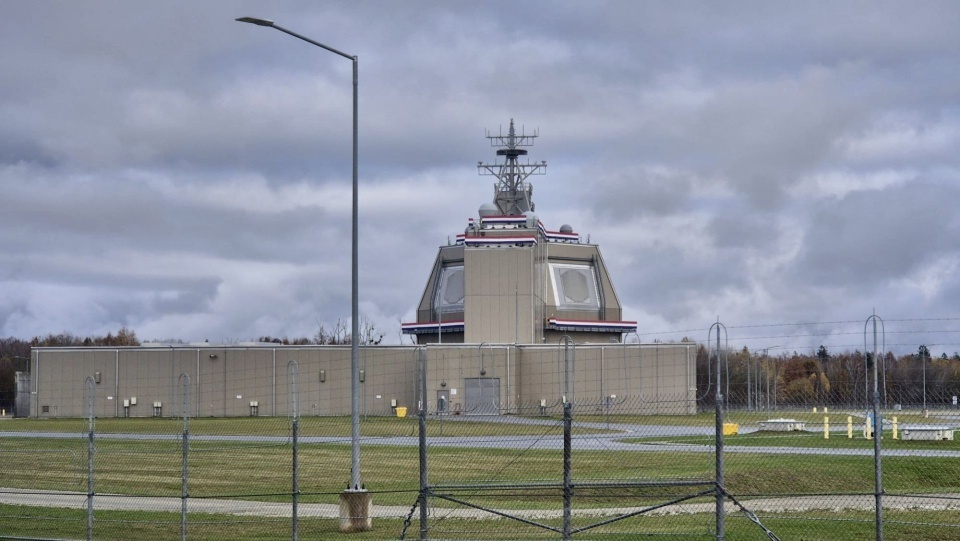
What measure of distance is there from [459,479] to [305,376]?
158ft

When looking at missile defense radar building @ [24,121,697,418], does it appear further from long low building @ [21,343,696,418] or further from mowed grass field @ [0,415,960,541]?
mowed grass field @ [0,415,960,541]

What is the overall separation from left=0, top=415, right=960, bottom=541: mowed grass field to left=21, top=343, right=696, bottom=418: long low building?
2560cm

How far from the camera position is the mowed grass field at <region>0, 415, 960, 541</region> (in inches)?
924

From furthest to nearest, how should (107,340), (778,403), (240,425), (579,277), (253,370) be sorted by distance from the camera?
(107,340), (579,277), (253,370), (240,425), (778,403)

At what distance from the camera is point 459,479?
113ft

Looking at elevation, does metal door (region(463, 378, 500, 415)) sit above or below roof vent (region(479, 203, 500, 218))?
below

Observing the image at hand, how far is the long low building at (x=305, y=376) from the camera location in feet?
266

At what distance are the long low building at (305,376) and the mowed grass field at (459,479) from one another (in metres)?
25.6

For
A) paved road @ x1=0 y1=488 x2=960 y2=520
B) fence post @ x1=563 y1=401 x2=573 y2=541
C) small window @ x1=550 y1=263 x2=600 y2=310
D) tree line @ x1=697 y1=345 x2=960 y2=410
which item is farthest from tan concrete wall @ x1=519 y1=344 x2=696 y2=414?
fence post @ x1=563 y1=401 x2=573 y2=541

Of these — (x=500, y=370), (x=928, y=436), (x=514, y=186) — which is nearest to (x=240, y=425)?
(x=500, y=370)

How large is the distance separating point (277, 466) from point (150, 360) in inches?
1784

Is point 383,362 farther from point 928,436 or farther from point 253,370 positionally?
point 928,436

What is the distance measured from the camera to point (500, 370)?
8381 centimetres

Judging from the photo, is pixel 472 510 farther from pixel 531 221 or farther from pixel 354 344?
pixel 531 221
